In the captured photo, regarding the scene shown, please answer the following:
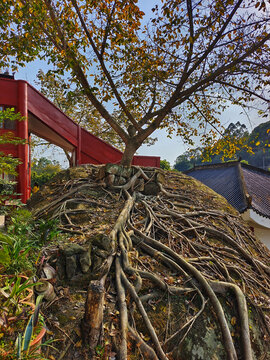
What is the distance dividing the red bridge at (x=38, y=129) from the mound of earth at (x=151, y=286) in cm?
296

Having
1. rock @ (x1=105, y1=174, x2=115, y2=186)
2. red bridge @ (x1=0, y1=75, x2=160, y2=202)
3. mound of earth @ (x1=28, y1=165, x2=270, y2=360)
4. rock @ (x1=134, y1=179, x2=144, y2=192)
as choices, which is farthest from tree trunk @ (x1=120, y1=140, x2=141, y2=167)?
red bridge @ (x1=0, y1=75, x2=160, y2=202)

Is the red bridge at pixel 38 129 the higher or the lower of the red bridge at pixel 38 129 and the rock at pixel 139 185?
the higher

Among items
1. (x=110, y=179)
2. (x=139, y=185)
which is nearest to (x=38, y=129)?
(x=110, y=179)

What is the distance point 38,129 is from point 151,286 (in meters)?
8.66

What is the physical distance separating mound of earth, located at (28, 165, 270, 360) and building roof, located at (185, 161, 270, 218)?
8708 mm

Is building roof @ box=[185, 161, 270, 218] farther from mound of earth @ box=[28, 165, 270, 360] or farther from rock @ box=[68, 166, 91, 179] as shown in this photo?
rock @ box=[68, 166, 91, 179]

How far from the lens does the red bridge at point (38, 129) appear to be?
6621 millimetres

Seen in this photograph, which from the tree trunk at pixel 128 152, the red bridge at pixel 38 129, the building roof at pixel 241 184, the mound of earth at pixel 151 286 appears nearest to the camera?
the mound of earth at pixel 151 286

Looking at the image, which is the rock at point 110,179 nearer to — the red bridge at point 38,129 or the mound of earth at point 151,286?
the mound of earth at point 151,286

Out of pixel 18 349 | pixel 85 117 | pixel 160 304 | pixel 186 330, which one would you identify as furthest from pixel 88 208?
pixel 85 117

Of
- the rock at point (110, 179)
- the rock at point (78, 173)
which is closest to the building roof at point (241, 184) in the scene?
the rock at point (110, 179)

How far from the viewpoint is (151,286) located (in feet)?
9.44

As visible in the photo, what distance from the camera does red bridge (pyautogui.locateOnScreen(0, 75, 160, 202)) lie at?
21.7 ft

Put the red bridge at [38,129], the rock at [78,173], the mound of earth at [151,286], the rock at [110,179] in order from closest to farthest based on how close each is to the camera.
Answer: the mound of earth at [151,286], the rock at [110,179], the rock at [78,173], the red bridge at [38,129]
